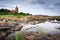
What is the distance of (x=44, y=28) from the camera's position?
1.75 m

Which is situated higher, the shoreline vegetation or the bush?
the shoreline vegetation

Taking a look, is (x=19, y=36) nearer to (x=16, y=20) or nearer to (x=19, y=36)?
(x=19, y=36)

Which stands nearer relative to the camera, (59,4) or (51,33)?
(51,33)

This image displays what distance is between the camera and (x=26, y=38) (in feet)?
5.62

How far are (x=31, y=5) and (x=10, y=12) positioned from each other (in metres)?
0.31

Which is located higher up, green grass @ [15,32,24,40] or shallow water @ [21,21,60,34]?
A: shallow water @ [21,21,60,34]

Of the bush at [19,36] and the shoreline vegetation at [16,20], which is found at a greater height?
the shoreline vegetation at [16,20]

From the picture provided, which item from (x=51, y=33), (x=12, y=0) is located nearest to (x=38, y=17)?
(x=51, y=33)

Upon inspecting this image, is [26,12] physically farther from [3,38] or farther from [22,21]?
[3,38]

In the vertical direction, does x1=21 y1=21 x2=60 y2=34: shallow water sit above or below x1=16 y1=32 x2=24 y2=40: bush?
above

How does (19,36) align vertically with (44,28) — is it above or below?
below

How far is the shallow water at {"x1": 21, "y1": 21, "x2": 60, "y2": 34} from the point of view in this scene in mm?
1724

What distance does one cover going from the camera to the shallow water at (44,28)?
1724mm

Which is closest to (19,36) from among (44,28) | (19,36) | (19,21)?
(19,36)
